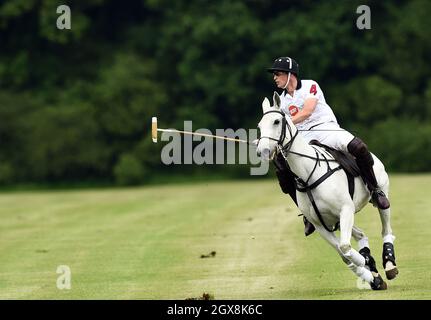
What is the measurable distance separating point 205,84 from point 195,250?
33.2m

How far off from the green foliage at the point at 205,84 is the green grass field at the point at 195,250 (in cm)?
1696

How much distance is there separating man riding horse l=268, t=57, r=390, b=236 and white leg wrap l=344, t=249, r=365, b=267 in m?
1.07

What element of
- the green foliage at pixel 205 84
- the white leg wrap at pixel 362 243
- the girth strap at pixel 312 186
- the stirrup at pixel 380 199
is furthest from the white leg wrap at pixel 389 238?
the green foliage at pixel 205 84

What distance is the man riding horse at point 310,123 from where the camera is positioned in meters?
16.1

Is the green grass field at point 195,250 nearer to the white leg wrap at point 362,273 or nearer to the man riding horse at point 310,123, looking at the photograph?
the white leg wrap at point 362,273

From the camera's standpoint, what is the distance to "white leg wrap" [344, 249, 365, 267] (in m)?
15.6

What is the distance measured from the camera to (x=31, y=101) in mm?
54938

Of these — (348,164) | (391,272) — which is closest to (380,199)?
(348,164)

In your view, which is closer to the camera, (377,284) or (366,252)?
(377,284)

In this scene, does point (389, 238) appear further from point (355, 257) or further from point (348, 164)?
point (348, 164)

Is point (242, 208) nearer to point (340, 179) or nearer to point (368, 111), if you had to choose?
point (340, 179)

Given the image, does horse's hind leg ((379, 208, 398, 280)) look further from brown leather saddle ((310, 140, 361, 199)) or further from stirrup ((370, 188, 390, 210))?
brown leather saddle ((310, 140, 361, 199))

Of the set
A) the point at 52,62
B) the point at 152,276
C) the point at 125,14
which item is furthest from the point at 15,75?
the point at 152,276

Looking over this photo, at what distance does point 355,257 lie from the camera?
616 inches
